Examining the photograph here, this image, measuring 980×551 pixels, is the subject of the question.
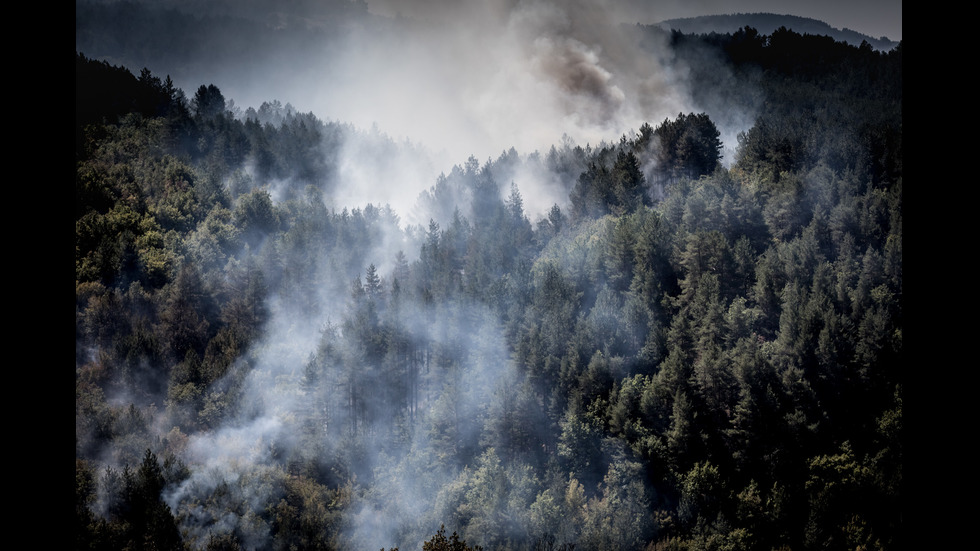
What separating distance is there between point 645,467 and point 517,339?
74.4ft

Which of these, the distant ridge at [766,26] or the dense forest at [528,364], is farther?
the distant ridge at [766,26]

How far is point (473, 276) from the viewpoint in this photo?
9475cm

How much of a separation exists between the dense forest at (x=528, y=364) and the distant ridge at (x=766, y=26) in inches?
2894

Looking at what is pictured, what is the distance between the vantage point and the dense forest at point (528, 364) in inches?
2447

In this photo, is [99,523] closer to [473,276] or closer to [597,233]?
[473,276]

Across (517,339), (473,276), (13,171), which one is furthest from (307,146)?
(13,171)

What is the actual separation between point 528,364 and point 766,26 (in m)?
157

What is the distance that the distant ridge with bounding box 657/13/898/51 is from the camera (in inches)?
6590

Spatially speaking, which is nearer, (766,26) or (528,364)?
(528,364)

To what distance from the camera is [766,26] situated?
184m

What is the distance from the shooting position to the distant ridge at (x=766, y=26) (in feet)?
549

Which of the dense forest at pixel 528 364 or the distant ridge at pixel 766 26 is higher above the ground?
the distant ridge at pixel 766 26

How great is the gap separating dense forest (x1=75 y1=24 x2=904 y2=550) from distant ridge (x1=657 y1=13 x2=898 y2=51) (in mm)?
73504

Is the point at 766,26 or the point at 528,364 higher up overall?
the point at 766,26
